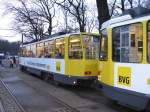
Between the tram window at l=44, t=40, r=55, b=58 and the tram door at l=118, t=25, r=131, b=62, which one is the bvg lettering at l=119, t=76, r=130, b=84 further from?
the tram window at l=44, t=40, r=55, b=58

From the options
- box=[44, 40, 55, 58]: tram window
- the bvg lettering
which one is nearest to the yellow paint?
box=[44, 40, 55, 58]: tram window

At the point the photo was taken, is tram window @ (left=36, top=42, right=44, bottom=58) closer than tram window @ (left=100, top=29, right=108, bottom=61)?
No

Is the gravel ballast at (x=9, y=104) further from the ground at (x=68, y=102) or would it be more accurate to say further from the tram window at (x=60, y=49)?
the tram window at (x=60, y=49)

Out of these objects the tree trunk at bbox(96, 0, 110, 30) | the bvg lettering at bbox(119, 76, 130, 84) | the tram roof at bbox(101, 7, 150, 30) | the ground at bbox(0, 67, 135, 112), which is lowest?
the ground at bbox(0, 67, 135, 112)

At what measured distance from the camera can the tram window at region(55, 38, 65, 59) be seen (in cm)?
1944

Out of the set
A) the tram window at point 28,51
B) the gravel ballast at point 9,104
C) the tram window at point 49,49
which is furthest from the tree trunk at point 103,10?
the tram window at point 28,51

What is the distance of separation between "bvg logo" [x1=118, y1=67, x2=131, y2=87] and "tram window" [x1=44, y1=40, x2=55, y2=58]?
10336mm

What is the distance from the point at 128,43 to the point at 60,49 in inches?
362

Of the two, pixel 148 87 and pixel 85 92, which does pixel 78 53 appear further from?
pixel 148 87

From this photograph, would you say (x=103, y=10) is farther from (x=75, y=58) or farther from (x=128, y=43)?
(x=128, y=43)

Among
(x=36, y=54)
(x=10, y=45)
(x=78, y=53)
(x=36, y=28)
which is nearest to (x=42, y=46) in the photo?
(x=36, y=54)

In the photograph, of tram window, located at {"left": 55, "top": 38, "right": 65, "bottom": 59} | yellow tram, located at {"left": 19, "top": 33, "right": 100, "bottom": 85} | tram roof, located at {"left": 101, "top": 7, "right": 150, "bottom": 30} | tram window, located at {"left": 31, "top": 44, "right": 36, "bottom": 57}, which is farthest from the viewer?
tram window, located at {"left": 31, "top": 44, "right": 36, "bottom": 57}

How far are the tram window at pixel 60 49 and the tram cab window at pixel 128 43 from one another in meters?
7.63

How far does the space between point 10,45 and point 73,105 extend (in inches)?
4089
